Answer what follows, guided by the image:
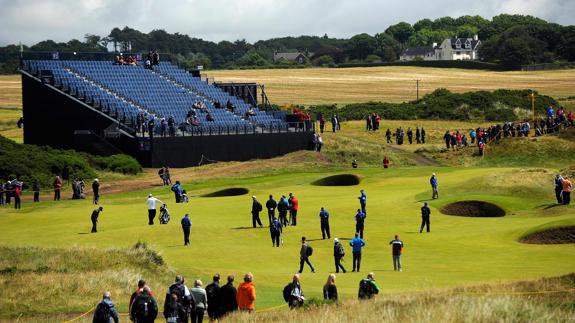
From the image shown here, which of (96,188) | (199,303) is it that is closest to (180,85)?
(96,188)

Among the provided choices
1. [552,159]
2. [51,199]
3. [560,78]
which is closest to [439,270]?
[51,199]

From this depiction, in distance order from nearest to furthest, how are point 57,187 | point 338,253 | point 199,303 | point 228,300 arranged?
1. point 199,303
2. point 228,300
3. point 338,253
4. point 57,187

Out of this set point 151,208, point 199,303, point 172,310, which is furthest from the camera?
point 151,208

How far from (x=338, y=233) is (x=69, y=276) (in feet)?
45.8

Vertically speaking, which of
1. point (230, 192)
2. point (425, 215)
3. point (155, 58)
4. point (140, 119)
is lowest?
point (230, 192)

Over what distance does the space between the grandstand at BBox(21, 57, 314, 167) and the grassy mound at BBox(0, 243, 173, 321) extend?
111ft

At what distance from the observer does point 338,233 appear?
43.2 m

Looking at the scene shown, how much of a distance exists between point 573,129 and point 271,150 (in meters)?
21.5

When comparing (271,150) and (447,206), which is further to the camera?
(271,150)

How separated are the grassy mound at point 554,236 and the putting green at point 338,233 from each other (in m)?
0.39

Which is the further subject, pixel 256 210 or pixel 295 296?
pixel 256 210

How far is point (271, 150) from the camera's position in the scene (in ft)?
250

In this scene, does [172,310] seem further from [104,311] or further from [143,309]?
[104,311]

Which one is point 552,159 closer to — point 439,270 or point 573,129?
point 573,129
